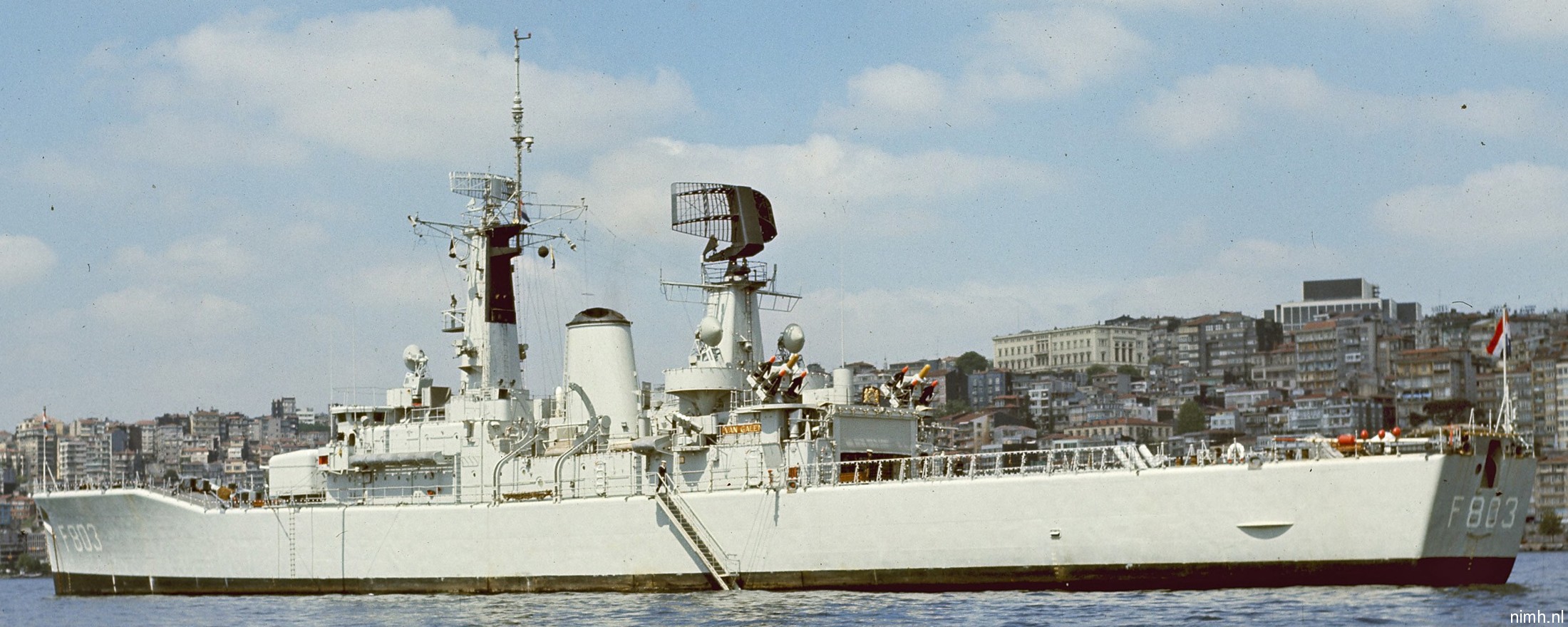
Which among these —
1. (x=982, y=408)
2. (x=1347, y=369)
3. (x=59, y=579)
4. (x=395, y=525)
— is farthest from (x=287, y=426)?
(x=395, y=525)

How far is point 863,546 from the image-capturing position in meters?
30.6

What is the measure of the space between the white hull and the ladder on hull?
167 mm

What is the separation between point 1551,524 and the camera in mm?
73750

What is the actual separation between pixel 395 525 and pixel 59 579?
456 inches

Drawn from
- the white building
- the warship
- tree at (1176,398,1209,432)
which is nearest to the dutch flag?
the warship

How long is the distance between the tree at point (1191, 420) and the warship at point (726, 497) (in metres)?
64.7

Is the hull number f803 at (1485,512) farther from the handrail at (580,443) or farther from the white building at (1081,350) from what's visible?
the white building at (1081,350)

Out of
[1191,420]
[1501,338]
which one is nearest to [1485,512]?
[1501,338]

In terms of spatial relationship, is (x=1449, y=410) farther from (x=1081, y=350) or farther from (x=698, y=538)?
(x=1081, y=350)

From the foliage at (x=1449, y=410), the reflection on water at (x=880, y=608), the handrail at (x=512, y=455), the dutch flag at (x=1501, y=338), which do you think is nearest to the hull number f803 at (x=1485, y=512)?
the reflection on water at (x=880, y=608)

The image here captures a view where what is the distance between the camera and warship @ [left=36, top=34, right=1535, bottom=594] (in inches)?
1073

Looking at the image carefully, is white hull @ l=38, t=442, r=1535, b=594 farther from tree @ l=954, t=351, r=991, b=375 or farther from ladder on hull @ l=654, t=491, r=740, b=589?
tree @ l=954, t=351, r=991, b=375

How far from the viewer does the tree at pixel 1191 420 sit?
97.4 meters

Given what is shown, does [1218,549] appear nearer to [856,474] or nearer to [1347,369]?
[856,474]
